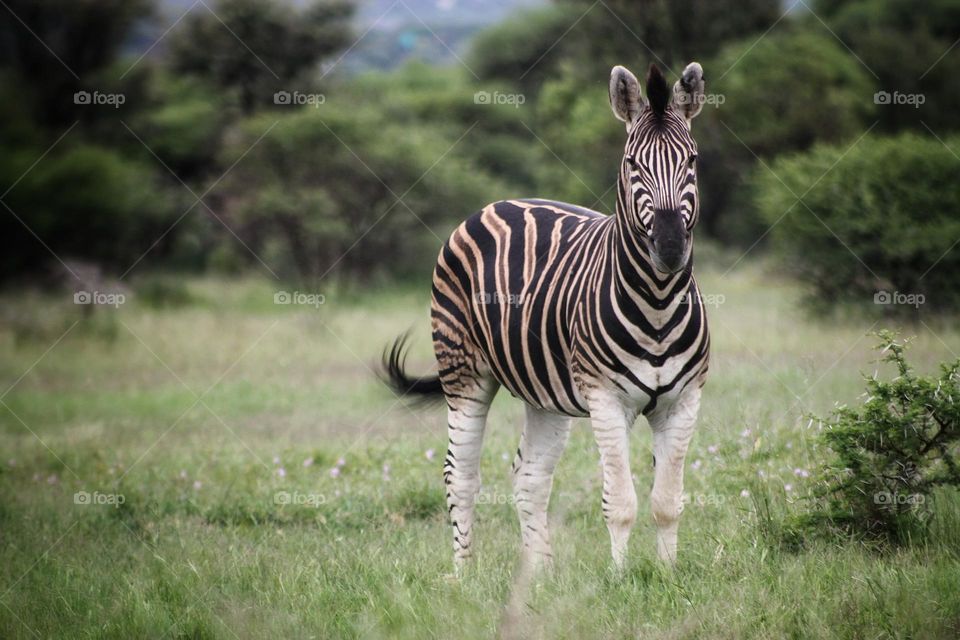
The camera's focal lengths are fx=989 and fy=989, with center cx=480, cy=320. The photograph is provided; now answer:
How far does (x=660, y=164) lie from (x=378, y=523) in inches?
130

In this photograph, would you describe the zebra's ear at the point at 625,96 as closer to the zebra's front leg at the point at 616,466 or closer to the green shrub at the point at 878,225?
the zebra's front leg at the point at 616,466

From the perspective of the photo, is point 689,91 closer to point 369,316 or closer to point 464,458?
point 464,458

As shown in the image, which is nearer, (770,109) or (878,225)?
(878,225)

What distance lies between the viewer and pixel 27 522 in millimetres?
6738

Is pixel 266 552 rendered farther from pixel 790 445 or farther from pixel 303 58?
pixel 303 58

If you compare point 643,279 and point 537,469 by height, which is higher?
point 643,279

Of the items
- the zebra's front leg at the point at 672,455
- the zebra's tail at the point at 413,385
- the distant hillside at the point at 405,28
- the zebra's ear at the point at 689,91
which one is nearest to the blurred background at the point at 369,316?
the zebra's tail at the point at 413,385

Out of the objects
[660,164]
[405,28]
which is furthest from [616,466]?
[405,28]

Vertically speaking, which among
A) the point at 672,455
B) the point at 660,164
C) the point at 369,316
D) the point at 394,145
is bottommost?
the point at 672,455

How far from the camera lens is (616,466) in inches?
183

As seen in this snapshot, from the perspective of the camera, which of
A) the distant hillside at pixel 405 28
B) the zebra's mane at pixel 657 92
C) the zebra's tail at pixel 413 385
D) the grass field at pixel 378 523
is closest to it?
the grass field at pixel 378 523

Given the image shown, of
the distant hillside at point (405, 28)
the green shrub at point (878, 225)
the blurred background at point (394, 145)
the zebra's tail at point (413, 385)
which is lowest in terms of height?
the zebra's tail at point (413, 385)

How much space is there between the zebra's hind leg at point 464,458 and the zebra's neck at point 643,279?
142cm

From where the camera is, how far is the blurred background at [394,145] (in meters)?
14.7
